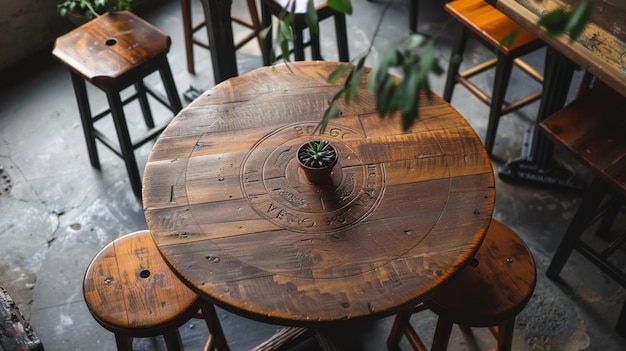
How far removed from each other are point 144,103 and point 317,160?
5.97 ft

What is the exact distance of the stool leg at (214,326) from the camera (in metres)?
2.52

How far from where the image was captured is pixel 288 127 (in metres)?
2.38

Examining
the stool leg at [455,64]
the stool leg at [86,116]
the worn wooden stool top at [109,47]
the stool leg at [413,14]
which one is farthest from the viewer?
the stool leg at [413,14]

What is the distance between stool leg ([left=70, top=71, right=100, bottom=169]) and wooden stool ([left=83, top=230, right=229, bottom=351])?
1.15 metres

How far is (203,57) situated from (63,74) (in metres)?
0.91

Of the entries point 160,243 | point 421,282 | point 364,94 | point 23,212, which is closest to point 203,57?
point 23,212

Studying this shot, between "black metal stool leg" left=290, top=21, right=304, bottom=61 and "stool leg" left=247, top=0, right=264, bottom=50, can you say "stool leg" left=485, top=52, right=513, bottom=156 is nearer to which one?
"black metal stool leg" left=290, top=21, right=304, bottom=61

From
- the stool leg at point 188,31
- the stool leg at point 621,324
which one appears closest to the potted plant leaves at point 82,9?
the stool leg at point 188,31

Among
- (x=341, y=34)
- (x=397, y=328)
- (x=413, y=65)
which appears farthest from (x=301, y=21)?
(x=413, y=65)

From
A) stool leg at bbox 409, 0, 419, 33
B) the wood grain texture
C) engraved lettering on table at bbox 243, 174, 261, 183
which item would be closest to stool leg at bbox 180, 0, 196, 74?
stool leg at bbox 409, 0, 419, 33

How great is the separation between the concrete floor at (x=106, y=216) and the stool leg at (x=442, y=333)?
21.0 inches

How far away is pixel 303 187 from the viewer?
2.19 metres

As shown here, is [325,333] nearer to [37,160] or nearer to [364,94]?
[364,94]

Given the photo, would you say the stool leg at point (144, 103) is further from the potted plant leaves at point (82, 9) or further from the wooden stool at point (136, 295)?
the wooden stool at point (136, 295)
